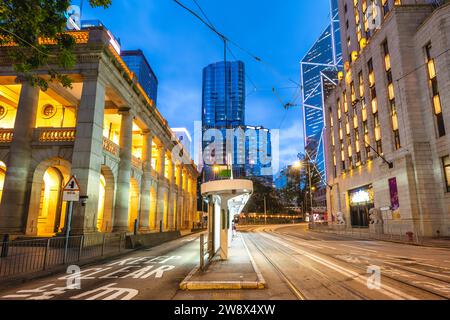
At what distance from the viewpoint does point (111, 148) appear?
22672 millimetres

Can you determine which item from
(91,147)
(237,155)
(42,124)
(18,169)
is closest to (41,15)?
(91,147)

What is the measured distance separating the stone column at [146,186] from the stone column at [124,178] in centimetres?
573

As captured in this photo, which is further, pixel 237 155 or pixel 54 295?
pixel 237 155

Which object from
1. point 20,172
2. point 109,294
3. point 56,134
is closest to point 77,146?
point 56,134

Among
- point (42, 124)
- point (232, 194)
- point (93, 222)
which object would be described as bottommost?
point (93, 222)

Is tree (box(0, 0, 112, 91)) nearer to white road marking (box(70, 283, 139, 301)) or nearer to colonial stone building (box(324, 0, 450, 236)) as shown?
white road marking (box(70, 283, 139, 301))

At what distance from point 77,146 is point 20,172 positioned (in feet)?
13.8

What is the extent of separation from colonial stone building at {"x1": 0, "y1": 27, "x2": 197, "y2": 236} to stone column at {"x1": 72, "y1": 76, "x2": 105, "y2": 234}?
2.4 inches

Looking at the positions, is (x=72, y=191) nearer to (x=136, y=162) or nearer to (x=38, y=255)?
(x=38, y=255)

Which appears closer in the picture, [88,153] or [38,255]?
[38,255]
